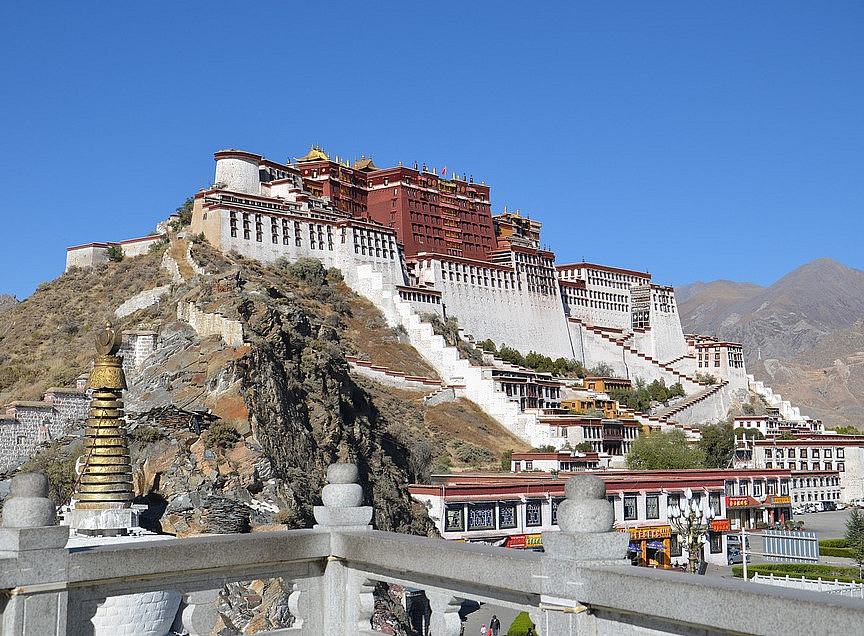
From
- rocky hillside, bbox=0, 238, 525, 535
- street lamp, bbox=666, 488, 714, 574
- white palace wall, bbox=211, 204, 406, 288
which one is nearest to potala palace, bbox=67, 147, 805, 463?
white palace wall, bbox=211, 204, 406, 288

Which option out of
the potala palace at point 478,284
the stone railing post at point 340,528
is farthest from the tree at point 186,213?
the stone railing post at point 340,528

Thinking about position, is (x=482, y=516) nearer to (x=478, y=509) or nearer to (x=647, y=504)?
(x=478, y=509)

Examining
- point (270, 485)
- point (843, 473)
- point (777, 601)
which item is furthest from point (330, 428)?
point (843, 473)

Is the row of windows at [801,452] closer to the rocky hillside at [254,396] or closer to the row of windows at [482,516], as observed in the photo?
the rocky hillside at [254,396]

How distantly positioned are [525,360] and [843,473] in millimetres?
23919

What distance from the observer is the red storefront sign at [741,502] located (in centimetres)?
4669

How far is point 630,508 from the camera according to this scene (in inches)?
1581

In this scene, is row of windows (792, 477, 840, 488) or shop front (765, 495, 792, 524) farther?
row of windows (792, 477, 840, 488)

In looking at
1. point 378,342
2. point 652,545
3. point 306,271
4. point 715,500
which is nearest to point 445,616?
point 652,545

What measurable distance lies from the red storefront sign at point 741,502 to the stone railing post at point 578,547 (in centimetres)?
4289

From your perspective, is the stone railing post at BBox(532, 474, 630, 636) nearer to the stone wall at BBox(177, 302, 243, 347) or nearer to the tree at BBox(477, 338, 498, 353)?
the stone wall at BBox(177, 302, 243, 347)

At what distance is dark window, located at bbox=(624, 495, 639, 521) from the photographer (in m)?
39.9

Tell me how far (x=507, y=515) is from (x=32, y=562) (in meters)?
31.8

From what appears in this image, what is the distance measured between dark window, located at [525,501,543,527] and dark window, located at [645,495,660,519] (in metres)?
5.45
